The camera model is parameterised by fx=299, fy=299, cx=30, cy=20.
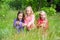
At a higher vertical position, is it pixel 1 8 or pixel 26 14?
pixel 26 14

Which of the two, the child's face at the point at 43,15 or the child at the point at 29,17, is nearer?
the child's face at the point at 43,15

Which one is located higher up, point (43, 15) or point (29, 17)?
point (43, 15)

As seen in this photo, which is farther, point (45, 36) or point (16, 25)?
point (16, 25)

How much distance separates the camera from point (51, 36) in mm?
6652

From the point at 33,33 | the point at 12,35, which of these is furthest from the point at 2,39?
the point at 33,33

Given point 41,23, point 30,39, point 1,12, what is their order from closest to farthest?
point 30,39
point 41,23
point 1,12

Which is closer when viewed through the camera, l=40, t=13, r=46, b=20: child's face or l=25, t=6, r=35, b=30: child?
l=40, t=13, r=46, b=20: child's face

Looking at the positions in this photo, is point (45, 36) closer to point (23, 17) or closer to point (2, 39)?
point (2, 39)

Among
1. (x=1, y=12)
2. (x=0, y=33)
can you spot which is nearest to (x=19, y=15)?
(x=0, y=33)

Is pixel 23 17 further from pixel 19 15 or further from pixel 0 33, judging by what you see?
pixel 0 33

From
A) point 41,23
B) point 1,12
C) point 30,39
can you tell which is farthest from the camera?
point 1,12

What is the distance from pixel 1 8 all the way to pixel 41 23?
26.7 ft

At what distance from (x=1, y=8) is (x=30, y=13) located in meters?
7.81

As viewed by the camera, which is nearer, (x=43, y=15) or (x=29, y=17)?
(x=43, y=15)
